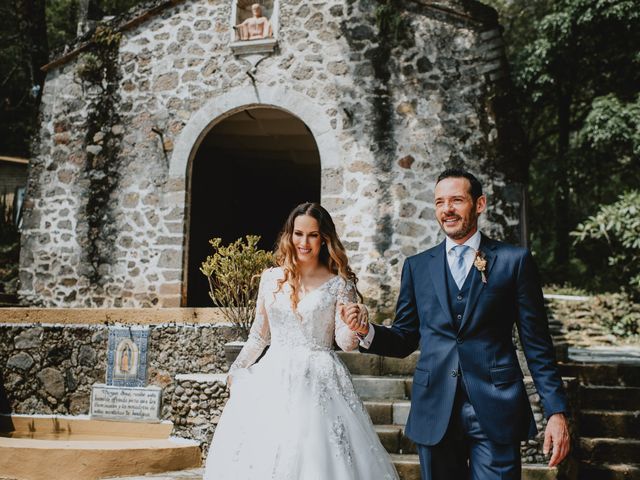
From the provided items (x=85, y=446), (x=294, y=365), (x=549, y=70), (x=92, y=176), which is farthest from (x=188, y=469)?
(x=549, y=70)

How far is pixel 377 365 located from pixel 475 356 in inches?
130

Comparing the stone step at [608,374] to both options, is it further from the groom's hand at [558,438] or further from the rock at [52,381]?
the rock at [52,381]

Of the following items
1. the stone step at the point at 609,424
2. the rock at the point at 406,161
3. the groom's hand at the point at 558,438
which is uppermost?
the rock at the point at 406,161

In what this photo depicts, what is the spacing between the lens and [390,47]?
786cm

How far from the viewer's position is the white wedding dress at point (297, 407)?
2531 mm

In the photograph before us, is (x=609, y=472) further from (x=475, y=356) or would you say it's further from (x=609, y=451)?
(x=475, y=356)

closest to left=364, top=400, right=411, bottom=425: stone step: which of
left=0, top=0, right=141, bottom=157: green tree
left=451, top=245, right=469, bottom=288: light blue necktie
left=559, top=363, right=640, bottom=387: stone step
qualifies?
left=559, top=363, right=640, bottom=387: stone step

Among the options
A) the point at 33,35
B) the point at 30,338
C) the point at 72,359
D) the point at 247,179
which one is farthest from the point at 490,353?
the point at 33,35

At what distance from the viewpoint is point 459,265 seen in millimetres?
2451

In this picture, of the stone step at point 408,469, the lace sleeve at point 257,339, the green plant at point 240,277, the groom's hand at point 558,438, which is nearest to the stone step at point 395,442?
the stone step at point 408,469

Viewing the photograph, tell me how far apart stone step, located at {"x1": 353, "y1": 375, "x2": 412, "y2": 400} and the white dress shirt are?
2750 mm

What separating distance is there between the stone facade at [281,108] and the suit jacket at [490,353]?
5.14m

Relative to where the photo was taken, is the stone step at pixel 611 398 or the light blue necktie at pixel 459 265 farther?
the stone step at pixel 611 398

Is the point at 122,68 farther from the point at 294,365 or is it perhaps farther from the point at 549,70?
the point at 549,70
